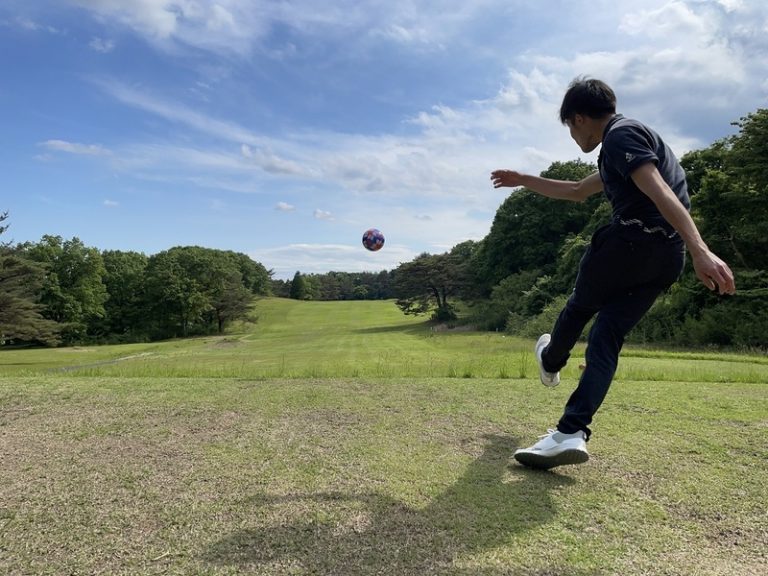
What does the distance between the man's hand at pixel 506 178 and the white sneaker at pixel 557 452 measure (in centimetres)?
179

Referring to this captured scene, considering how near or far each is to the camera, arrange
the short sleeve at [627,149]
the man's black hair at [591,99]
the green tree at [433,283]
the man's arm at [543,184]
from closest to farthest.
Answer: the short sleeve at [627,149], the man's black hair at [591,99], the man's arm at [543,184], the green tree at [433,283]

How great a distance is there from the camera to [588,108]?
2.82 meters

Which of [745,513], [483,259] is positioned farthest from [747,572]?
[483,259]

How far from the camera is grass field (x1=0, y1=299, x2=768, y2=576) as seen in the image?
71.5 inches

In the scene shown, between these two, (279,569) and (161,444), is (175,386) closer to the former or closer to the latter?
(161,444)

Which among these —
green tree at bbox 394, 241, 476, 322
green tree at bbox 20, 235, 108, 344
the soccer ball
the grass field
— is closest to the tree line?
green tree at bbox 20, 235, 108, 344

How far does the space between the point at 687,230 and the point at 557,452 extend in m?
1.21

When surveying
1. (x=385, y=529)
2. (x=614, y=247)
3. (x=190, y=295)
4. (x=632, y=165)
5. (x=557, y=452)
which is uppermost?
(x=190, y=295)

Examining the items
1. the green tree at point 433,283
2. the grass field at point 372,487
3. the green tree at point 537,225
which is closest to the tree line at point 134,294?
the green tree at point 433,283

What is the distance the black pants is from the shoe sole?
116 mm

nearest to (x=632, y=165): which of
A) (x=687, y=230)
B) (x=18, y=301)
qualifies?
(x=687, y=230)

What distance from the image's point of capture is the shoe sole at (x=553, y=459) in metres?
2.56

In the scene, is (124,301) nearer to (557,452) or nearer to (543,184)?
(543,184)

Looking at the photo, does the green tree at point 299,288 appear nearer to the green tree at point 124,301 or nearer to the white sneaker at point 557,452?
the green tree at point 124,301
